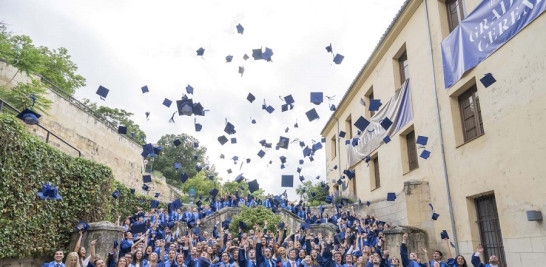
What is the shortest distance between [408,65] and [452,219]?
17.6 ft

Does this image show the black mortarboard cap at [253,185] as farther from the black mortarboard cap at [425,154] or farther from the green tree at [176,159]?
the green tree at [176,159]

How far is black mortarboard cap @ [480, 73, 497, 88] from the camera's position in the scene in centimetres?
799

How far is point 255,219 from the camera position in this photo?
14.2m

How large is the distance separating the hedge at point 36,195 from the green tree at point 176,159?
32914 millimetres

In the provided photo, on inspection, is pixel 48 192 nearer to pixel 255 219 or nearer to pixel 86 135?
pixel 255 219

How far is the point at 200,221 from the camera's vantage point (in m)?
15.8

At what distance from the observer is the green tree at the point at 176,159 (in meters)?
42.8

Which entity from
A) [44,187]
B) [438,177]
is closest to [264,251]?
[44,187]

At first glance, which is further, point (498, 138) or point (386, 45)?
point (386, 45)

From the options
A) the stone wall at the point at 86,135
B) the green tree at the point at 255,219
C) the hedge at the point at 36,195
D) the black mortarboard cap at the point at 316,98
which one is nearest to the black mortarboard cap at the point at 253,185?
the green tree at the point at 255,219

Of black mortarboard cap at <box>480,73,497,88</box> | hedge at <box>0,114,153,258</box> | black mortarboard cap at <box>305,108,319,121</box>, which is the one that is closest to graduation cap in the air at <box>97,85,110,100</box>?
hedge at <box>0,114,153,258</box>

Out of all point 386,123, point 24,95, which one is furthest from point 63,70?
point 386,123

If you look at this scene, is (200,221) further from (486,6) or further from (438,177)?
(486,6)

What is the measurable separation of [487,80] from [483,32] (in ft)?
4.22
